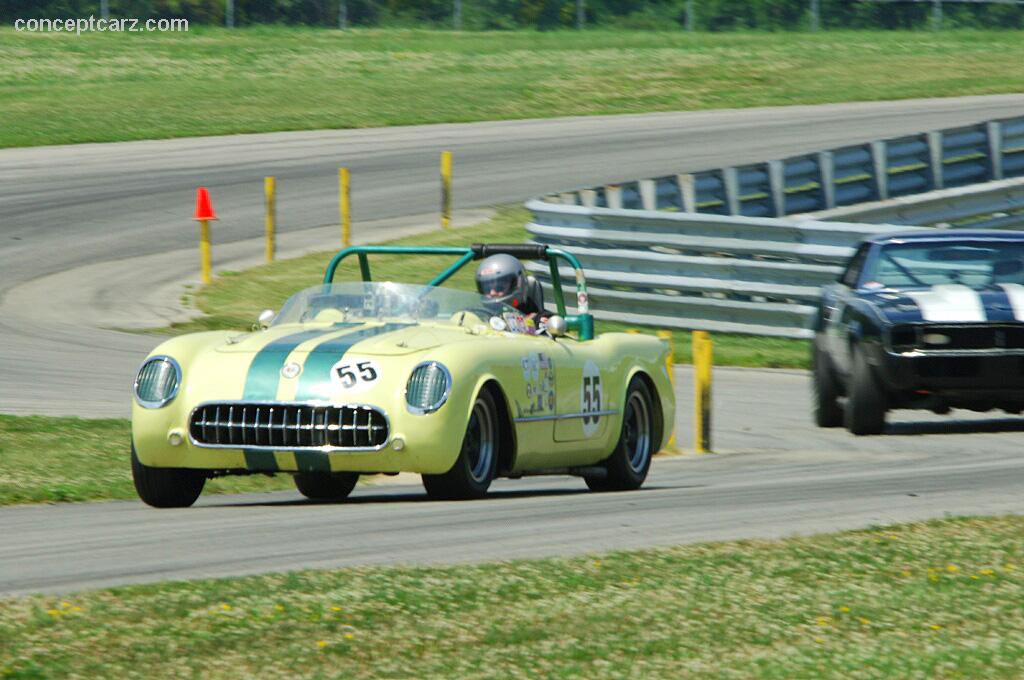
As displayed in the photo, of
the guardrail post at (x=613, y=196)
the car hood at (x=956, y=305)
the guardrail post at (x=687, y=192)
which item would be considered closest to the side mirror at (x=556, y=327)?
the car hood at (x=956, y=305)

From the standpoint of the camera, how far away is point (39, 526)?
8.30 metres

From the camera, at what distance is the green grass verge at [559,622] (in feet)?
17.3

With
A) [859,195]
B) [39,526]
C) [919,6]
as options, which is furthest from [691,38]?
[39,526]

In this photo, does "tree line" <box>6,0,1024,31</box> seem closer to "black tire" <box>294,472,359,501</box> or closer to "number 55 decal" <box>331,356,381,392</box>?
"black tire" <box>294,472,359,501</box>

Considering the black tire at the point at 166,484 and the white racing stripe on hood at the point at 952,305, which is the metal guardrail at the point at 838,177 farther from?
the black tire at the point at 166,484

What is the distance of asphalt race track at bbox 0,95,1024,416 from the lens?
1714cm

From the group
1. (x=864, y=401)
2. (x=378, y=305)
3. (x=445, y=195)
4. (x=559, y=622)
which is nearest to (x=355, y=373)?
(x=378, y=305)

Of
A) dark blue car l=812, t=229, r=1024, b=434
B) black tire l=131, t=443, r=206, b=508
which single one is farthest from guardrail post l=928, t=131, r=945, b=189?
black tire l=131, t=443, r=206, b=508

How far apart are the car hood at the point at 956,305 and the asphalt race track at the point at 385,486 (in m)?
0.84

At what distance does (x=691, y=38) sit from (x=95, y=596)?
43.9 m

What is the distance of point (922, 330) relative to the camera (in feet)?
40.8

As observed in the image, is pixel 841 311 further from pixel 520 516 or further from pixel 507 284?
pixel 520 516

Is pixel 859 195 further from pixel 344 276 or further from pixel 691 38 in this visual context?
pixel 691 38

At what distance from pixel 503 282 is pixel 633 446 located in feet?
3.91
